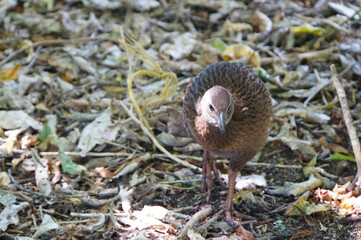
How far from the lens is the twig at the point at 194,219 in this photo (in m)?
4.02

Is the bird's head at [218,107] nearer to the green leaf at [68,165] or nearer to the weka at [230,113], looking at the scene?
the weka at [230,113]

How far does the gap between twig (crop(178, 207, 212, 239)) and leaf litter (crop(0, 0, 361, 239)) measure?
2 centimetres

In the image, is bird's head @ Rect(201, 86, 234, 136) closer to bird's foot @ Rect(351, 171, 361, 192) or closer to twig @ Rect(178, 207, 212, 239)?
twig @ Rect(178, 207, 212, 239)

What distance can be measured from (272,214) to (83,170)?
1.77m

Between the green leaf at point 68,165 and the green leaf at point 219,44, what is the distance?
257 centimetres

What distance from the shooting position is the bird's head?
394cm

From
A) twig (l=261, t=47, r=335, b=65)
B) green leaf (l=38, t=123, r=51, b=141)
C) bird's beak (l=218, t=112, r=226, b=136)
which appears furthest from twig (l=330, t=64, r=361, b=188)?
green leaf (l=38, t=123, r=51, b=141)

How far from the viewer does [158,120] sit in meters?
5.57

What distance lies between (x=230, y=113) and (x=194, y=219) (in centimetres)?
85

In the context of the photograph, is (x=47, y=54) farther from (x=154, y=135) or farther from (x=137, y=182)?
(x=137, y=182)

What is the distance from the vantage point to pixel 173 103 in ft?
18.9

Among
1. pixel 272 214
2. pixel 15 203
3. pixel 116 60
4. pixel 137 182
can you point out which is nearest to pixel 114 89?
pixel 116 60

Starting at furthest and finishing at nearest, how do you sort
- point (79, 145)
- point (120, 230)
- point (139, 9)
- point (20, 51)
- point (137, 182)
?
point (139, 9) → point (20, 51) → point (79, 145) → point (137, 182) → point (120, 230)

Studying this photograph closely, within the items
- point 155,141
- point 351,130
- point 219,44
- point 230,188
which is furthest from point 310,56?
point 230,188
